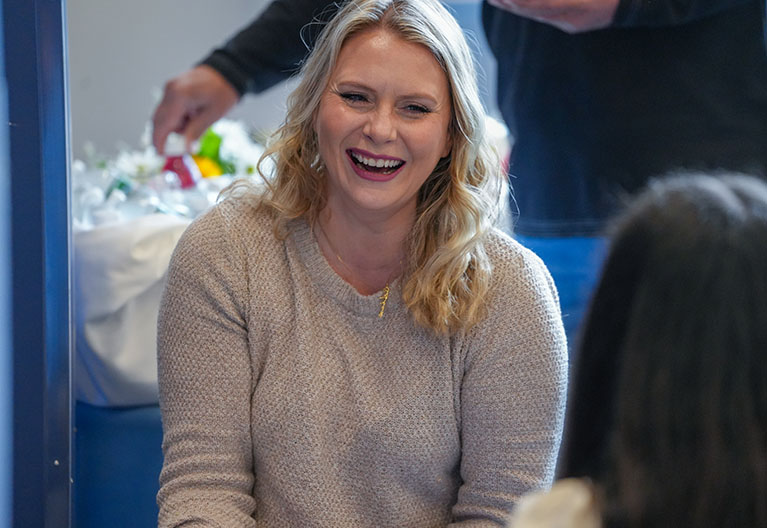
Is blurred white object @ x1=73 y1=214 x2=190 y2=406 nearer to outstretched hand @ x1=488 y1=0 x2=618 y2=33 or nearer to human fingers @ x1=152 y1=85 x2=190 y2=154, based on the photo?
human fingers @ x1=152 y1=85 x2=190 y2=154

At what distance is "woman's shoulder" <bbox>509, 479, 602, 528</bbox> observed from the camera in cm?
77

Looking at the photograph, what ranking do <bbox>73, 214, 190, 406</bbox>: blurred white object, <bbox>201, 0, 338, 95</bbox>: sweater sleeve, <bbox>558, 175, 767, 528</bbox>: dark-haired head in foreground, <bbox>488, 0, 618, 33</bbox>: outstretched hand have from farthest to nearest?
<bbox>201, 0, 338, 95</bbox>: sweater sleeve, <bbox>73, 214, 190, 406</bbox>: blurred white object, <bbox>488, 0, 618, 33</bbox>: outstretched hand, <bbox>558, 175, 767, 528</bbox>: dark-haired head in foreground

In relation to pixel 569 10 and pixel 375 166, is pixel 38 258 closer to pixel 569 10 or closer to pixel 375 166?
pixel 375 166

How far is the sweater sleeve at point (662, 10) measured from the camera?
1.47 metres

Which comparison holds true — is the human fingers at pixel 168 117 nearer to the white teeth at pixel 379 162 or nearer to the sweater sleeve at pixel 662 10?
the white teeth at pixel 379 162

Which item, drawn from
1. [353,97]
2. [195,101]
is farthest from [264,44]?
[353,97]

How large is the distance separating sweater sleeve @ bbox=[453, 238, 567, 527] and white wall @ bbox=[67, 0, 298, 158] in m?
2.15

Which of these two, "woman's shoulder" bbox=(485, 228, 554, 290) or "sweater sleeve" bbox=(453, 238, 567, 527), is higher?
"woman's shoulder" bbox=(485, 228, 554, 290)

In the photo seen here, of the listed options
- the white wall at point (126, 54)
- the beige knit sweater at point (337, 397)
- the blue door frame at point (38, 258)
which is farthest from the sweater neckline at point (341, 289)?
the white wall at point (126, 54)

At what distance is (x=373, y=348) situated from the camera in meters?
1.37

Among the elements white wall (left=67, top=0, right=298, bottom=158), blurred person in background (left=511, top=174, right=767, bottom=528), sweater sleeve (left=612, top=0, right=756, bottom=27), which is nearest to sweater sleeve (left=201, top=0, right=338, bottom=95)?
sweater sleeve (left=612, top=0, right=756, bottom=27)

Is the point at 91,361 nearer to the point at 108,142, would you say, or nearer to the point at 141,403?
the point at 141,403

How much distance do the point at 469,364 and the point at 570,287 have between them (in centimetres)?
57

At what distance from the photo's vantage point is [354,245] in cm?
142
